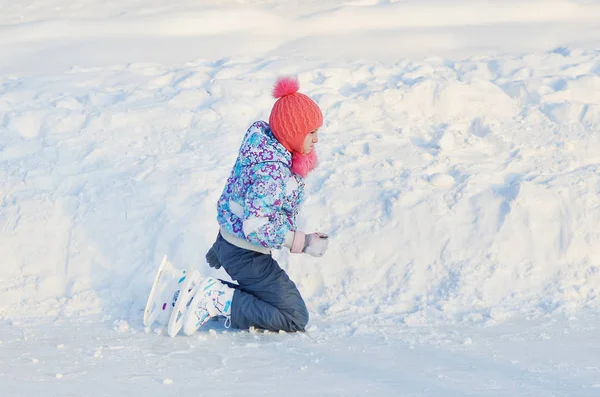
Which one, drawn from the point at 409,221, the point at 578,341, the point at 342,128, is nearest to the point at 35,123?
the point at 342,128

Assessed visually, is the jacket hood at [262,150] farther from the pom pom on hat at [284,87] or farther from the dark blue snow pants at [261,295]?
the dark blue snow pants at [261,295]

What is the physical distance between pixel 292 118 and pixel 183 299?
3.32ft

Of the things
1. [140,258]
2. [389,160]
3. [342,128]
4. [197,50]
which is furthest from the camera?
[197,50]

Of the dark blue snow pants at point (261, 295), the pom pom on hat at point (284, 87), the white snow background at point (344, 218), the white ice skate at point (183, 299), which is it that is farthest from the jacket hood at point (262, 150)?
the white snow background at point (344, 218)

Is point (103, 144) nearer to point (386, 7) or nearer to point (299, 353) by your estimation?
point (299, 353)

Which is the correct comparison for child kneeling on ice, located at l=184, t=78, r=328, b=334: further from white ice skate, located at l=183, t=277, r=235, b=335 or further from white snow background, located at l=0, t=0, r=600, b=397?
white snow background, located at l=0, t=0, r=600, b=397

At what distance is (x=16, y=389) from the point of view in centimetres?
342

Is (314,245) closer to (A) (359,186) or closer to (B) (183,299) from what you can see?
(B) (183,299)

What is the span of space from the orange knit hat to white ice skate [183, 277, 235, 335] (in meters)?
0.79

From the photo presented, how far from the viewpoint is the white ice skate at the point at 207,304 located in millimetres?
4223

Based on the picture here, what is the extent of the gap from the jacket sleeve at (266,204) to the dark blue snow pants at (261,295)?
272 millimetres

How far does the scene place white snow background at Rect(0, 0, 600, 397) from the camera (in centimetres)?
371

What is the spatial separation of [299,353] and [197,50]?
4.66 m

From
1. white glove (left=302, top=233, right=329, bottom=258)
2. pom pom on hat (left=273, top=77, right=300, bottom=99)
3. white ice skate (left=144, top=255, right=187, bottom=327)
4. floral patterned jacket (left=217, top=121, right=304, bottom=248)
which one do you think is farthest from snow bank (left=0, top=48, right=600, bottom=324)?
pom pom on hat (left=273, top=77, right=300, bottom=99)
